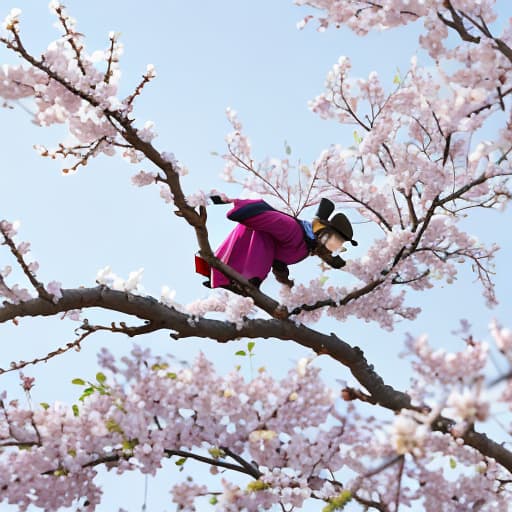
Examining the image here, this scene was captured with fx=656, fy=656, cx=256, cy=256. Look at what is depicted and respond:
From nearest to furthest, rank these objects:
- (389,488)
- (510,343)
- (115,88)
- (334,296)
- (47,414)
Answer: (510,343) → (389,488) → (47,414) → (115,88) → (334,296)

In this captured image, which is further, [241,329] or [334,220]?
[334,220]

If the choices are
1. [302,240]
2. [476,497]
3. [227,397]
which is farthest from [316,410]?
[302,240]

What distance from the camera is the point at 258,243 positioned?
4582 millimetres

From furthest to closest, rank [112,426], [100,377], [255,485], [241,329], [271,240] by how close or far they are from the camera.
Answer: [271,240] < [241,329] < [100,377] < [112,426] < [255,485]

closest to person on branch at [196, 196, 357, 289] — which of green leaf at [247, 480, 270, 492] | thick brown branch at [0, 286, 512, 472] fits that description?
thick brown branch at [0, 286, 512, 472]

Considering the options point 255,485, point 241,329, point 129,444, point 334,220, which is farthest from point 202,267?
point 255,485

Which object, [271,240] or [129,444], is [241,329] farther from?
[129,444]

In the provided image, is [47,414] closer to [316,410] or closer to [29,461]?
[29,461]

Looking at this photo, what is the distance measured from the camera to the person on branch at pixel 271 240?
4484 mm

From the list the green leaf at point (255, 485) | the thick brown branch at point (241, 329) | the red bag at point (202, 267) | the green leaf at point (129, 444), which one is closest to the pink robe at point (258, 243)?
the red bag at point (202, 267)

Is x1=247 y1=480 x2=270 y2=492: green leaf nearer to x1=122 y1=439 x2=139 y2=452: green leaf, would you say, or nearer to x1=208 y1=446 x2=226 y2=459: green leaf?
x1=208 y1=446 x2=226 y2=459: green leaf

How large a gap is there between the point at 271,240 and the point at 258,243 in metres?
0.15

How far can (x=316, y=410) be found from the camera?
2.94 meters

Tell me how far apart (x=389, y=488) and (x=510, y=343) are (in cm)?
114
